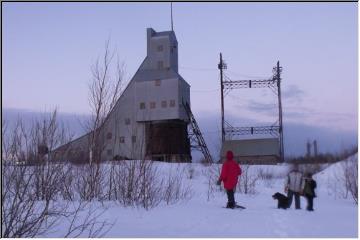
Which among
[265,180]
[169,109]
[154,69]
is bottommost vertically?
[265,180]

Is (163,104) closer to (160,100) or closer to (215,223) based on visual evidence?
(160,100)

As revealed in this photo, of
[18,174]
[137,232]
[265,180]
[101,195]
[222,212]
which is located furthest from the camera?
[265,180]

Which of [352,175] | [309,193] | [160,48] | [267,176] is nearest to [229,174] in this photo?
[309,193]

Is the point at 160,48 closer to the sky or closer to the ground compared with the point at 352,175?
closer to the sky

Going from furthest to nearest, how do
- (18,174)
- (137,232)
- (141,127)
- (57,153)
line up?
(141,127), (57,153), (137,232), (18,174)

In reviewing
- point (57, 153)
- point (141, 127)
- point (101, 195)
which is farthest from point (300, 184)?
point (141, 127)

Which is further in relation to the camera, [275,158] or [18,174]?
[275,158]

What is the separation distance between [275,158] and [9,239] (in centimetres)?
4432

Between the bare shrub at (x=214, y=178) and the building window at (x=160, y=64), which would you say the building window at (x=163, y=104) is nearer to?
the building window at (x=160, y=64)

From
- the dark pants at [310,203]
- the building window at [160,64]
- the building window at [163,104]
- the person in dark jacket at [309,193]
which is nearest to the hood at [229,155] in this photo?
the person in dark jacket at [309,193]

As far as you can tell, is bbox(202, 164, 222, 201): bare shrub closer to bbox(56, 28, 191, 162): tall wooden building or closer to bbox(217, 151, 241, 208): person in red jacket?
bbox(217, 151, 241, 208): person in red jacket

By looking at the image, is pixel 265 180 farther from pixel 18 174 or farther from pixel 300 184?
pixel 18 174

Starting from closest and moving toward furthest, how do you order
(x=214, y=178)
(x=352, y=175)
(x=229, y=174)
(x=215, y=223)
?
(x=215, y=223), (x=229, y=174), (x=352, y=175), (x=214, y=178)

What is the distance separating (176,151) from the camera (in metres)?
44.8
